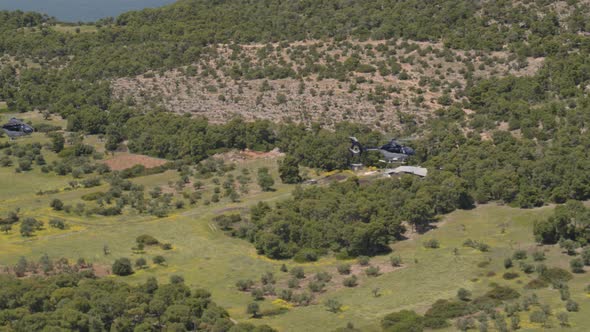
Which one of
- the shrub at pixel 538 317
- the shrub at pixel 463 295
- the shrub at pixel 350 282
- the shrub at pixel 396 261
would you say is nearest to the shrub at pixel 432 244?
the shrub at pixel 396 261

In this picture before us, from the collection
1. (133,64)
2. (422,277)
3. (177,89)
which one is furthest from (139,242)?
(133,64)

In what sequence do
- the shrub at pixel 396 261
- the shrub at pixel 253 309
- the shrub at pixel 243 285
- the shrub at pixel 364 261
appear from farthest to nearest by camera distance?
the shrub at pixel 364 261 < the shrub at pixel 396 261 < the shrub at pixel 243 285 < the shrub at pixel 253 309

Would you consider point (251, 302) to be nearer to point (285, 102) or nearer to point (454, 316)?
point (454, 316)

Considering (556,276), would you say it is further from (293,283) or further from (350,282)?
(293,283)

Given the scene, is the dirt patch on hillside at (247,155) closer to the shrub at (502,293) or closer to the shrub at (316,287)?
the shrub at (316,287)

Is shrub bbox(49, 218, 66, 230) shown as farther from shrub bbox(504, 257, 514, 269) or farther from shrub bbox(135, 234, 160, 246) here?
shrub bbox(504, 257, 514, 269)
